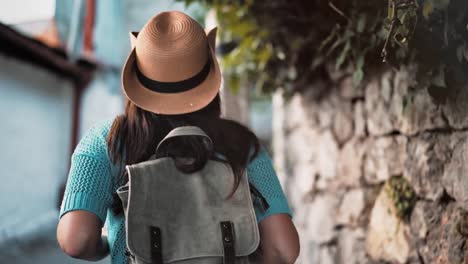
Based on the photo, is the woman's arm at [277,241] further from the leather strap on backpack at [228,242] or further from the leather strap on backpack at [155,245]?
the leather strap on backpack at [155,245]

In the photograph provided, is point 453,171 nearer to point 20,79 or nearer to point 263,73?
point 263,73

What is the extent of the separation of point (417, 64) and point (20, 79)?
3.27 meters

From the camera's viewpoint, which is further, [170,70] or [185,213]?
[170,70]

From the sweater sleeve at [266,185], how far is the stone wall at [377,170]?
25.1 inches

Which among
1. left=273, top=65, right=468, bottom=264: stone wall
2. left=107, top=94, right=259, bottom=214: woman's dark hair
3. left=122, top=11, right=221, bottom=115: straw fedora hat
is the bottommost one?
left=273, top=65, right=468, bottom=264: stone wall

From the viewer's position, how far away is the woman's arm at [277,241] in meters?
1.32

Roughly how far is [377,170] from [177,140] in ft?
3.90

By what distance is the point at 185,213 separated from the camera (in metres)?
1.23

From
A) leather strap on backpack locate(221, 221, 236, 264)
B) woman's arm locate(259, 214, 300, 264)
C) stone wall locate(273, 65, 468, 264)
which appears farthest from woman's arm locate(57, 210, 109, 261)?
stone wall locate(273, 65, 468, 264)

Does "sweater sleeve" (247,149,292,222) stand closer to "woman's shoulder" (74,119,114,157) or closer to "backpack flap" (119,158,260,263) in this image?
"backpack flap" (119,158,260,263)

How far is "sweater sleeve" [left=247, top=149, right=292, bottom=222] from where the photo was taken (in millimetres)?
1346

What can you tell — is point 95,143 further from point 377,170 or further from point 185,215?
point 377,170

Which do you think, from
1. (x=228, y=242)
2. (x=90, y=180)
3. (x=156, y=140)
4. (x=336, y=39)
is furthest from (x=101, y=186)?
(x=336, y=39)

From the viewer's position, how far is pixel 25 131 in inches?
170
